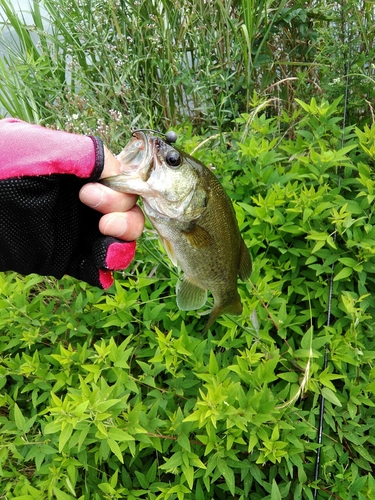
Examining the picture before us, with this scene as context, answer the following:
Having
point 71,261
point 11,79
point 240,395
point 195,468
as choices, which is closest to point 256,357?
point 240,395

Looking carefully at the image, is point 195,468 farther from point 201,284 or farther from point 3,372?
point 3,372

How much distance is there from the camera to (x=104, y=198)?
55.0 inches

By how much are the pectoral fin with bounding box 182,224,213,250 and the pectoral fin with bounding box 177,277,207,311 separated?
0.20m

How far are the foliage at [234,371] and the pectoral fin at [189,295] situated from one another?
186 mm

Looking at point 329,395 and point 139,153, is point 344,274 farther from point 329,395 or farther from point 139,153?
point 139,153

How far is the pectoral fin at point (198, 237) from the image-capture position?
1514 mm

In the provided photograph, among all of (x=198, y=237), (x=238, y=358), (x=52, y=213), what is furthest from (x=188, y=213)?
(x=238, y=358)

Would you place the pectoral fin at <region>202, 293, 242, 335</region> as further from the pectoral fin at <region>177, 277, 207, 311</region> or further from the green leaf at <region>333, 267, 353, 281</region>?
the green leaf at <region>333, 267, 353, 281</region>

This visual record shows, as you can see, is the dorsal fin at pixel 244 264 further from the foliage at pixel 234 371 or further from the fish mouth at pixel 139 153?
the fish mouth at pixel 139 153

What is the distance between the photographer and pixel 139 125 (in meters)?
3.17

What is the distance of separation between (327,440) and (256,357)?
509 mm

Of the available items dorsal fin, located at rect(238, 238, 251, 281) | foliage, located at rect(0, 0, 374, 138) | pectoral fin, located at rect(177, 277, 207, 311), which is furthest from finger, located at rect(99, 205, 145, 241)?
foliage, located at rect(0, 0, 374, 138)

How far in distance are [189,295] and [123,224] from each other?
0.42 metres

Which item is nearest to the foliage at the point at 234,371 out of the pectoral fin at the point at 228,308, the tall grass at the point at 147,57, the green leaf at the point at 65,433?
the green leaf at the point at 65,433
